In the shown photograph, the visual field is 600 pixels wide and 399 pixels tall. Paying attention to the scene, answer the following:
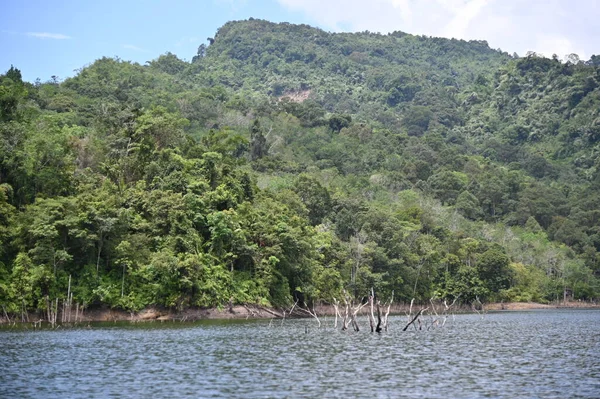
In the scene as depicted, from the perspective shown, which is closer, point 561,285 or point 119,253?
point 119,253

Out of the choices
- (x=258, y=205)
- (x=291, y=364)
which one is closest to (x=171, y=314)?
(x=258, y=205)

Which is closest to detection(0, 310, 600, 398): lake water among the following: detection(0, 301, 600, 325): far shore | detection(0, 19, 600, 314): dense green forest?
detection(0, 301, 600, 325): far shore

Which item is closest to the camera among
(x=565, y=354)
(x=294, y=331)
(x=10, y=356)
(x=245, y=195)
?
(x=10, y=356)

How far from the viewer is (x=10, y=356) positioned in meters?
34.2

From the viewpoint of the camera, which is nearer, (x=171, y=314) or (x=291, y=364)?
(x=291, y=364)

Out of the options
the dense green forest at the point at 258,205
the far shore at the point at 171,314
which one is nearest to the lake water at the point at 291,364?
the far shore at the point at 171,314

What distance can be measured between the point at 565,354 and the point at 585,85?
170m

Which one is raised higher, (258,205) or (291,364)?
(258,205)

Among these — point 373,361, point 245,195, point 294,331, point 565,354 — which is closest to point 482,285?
point 245,195

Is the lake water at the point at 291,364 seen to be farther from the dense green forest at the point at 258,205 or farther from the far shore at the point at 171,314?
the dense green forest at the point at 258,205

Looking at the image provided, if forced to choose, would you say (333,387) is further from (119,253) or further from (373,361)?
(119,253)

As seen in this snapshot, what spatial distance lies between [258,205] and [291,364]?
47.4 metres

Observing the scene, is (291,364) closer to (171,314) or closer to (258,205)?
(171,314)

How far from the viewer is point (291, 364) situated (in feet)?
110
